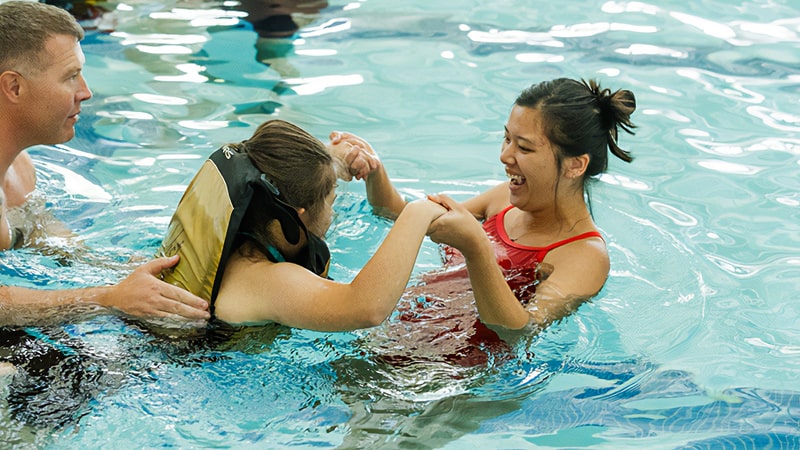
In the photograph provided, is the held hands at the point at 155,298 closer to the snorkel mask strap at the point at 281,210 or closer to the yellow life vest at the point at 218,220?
the yellow life vest at the point at 218,220

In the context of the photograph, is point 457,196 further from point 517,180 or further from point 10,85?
point 10,85

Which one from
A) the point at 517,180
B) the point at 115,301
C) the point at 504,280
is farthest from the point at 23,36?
the point at 504,280

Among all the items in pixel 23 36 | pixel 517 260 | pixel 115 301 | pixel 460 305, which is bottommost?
pixel 460 305

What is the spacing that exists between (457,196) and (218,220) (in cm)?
248

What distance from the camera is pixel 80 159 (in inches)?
238

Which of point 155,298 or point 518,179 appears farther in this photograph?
point 518,179

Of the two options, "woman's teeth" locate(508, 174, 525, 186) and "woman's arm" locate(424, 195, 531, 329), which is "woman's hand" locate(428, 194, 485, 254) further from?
"woman's teeth" locate(508, 174, 525, 186)

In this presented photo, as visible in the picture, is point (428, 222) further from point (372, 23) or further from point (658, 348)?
point (372, 23)

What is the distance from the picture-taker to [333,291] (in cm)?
336

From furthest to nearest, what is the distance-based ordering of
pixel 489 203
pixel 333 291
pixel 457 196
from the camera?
pixel 457 196 < pixel 489 203 < pixel 333 291

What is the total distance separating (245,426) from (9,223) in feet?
6.38

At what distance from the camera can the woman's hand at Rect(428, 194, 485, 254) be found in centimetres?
347

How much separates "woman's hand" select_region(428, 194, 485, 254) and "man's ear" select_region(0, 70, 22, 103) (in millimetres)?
2107

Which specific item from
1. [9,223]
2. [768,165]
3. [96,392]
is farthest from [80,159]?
[768,165]
